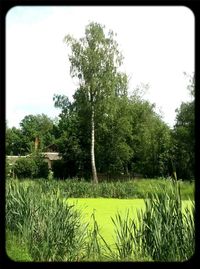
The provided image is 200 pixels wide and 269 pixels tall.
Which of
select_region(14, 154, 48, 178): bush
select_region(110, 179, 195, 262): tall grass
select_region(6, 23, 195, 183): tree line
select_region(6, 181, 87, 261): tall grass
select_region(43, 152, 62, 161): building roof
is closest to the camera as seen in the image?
select_region(110, 179, 195, 262): tall grass

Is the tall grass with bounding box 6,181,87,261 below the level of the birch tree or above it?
below

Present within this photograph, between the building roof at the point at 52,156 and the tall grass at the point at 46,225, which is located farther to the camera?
the building roof at the point at 52,156

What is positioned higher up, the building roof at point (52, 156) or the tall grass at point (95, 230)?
the building roof at point (52, 156)

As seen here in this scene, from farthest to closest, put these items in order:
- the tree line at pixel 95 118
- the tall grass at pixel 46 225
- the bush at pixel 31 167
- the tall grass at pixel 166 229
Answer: the tree line at pixel 95 118 < the bush at pixel 31 167 < the tall grass at pixel 46 225 < the tall grass at pixel 166 229

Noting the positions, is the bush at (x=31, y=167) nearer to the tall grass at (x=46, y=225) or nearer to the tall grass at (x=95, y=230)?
the tall grass at (x=46, y=225)

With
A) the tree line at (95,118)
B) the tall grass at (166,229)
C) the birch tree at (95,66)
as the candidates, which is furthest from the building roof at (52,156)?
the tall grass at (166,229)

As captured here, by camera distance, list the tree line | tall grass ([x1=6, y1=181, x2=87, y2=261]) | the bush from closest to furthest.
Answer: tall grass ([x1=6, y1=181, x2=87, y2=261]) < the bush < the tree line

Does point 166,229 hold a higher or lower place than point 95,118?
lower

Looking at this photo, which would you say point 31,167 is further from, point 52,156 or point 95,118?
point 95,118

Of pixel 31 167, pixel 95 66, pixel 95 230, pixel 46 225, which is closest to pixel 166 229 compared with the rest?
pixel 95 230

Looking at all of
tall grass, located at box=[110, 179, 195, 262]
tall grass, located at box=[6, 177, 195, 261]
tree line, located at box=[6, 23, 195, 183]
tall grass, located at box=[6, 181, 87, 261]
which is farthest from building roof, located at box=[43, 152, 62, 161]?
tall grass, located at box=[110, 179, 195, 262]

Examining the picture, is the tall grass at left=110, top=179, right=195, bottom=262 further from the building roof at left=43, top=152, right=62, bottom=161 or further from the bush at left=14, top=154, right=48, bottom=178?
the building roof at left=43, top=152, right=62, bottom=161

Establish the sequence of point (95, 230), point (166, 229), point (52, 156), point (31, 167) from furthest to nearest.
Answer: point (52, 156)
point (31, 167)
point (95, 230)
point (166, 229)

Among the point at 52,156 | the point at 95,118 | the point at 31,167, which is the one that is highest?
A: the point at 95,118
